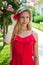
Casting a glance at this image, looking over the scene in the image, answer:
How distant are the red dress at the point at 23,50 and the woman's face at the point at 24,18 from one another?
0.53ft

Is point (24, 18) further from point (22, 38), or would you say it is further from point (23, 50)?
point (23, 50)

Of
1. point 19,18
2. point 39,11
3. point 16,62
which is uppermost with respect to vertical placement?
point 19,18

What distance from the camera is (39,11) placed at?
5556 cm

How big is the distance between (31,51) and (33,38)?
0.47 ft

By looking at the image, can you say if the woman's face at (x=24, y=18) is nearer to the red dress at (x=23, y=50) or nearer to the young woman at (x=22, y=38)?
Result: the young woman at (x=22, y=38)

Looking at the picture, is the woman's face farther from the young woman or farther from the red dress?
the red dress

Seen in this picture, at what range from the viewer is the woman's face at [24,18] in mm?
3145

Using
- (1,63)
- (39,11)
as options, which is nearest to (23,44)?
(1,63)

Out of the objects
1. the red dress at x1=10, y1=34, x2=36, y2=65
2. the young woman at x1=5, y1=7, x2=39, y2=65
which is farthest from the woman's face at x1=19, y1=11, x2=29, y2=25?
the red dress at x1=10, y1=34, x2=36, y2=65

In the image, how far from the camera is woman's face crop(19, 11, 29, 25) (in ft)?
10.3

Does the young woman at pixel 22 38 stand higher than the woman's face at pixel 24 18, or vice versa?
the woman's face at pixel 24 18

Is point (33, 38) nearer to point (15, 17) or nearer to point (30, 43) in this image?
point (30, 43)

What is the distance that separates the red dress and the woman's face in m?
0.16

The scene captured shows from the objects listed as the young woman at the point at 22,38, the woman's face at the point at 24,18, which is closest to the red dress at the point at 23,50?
the young woman at the point at 22,38
